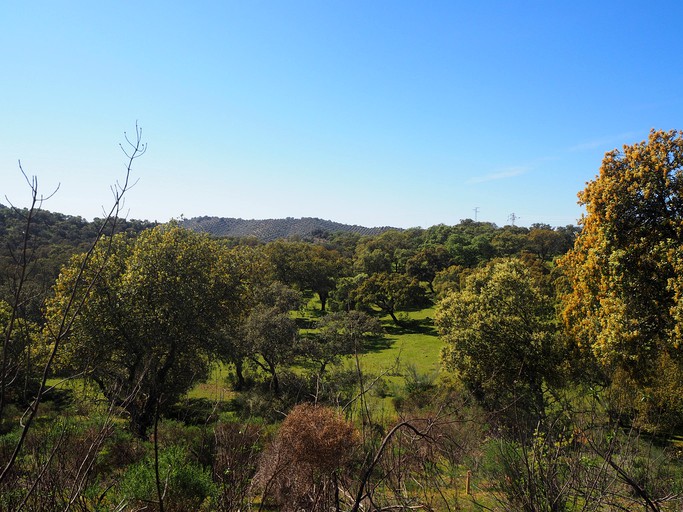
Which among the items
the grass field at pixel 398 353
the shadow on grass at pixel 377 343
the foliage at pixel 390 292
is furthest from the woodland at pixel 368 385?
the foliage at pixel 390 292

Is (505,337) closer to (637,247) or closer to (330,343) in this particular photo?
(637,247)

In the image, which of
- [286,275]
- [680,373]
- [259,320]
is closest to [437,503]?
[680,373]

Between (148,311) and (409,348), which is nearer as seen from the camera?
(148,311)

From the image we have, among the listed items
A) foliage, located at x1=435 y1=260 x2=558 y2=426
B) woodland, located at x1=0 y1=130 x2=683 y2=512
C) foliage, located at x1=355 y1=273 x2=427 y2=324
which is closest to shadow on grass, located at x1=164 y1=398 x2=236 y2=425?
woodland, located at x1=0 y1=130 x2=683 y2=512

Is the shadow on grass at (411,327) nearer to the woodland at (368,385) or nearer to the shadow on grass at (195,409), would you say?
the woodland at (368,385)

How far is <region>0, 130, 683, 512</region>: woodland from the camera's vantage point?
182 inches

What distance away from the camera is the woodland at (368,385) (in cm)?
462

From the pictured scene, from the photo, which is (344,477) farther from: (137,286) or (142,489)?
(137,286)

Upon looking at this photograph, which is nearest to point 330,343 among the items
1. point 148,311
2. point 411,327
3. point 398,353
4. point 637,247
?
point 398,353

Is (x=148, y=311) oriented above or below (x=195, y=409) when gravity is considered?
above

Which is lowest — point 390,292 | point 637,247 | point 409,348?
point 409,348

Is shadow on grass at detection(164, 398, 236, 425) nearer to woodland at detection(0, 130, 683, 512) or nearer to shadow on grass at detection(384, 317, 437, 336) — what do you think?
woodland at detection(0, 130, 683, 512)

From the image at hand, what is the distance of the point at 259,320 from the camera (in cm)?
2230

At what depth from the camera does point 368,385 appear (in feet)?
60.0
